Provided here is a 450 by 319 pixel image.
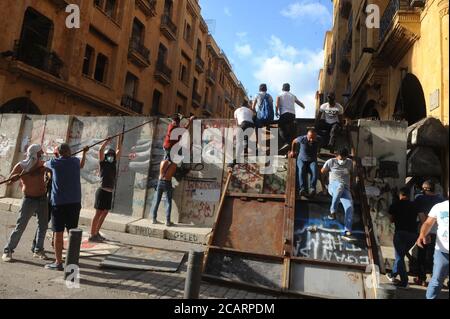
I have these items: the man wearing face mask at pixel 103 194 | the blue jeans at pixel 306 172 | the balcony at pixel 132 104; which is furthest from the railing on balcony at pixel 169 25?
the blue jeans at pixel 306 172

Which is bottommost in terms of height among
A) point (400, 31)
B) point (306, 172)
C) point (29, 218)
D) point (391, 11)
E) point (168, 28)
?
point (29, 218)

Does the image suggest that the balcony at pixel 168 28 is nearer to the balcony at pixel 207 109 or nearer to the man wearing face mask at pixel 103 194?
the balcony at pixel 207 109

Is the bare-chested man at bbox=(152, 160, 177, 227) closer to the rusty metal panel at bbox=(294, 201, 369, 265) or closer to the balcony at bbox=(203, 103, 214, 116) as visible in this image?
the rusty metal panel at bbox=(294, 201, 369, 265)

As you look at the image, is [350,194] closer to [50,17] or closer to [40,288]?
[40,288]

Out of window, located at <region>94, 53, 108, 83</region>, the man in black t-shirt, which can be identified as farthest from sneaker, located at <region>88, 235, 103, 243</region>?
window, located at <region>94, 53, 108, 83</region>

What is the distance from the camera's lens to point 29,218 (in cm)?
544

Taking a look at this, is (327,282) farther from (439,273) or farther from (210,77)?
(210,77)

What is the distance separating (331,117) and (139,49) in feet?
→ 53.1

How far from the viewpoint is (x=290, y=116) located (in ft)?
28.2

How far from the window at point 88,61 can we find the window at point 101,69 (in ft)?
2.30

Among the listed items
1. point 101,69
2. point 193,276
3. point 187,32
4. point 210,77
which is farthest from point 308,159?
point 210,77

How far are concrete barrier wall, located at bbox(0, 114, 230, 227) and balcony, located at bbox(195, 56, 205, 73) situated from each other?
Answer: 70.2 ft

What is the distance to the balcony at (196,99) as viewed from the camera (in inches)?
1218

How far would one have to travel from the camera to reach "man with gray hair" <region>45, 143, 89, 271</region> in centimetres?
511
